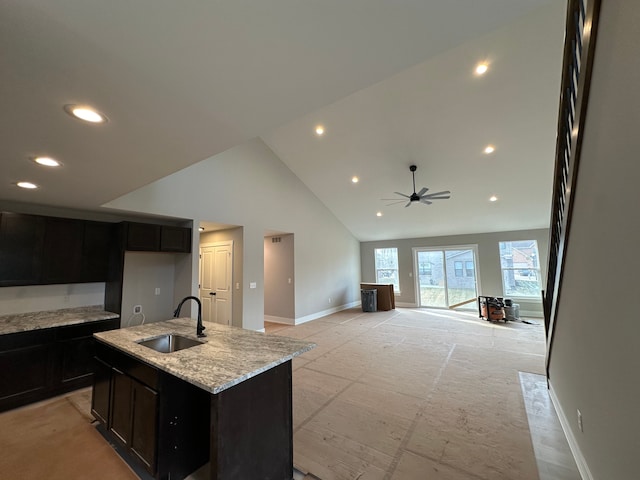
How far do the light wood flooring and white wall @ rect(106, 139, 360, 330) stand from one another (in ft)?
→ 6.15

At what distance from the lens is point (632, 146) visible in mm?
1062

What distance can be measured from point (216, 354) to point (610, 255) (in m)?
2.41

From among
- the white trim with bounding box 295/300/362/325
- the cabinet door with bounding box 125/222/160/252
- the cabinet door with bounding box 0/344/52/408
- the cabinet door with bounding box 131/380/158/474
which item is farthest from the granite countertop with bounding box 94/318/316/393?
the white trim with bounding box 295/300/362/325

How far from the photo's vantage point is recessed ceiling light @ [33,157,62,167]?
2059mm

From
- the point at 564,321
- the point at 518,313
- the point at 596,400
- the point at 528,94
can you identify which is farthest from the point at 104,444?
the point at 518,313

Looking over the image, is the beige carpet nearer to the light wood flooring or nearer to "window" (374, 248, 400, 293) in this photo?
the light wood flooring

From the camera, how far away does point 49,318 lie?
3.30 meters

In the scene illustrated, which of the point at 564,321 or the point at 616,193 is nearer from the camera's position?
the point at 616,193

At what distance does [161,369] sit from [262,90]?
5.99ft

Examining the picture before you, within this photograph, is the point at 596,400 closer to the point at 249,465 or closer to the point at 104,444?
the point at 249,465

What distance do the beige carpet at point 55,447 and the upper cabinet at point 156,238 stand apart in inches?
80.8

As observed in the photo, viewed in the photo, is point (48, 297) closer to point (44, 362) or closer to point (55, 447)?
point (44, 362)

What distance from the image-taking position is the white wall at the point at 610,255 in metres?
1.08

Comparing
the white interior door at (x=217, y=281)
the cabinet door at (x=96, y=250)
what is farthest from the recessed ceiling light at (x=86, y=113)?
the white interior door at (x=217, y=281)
